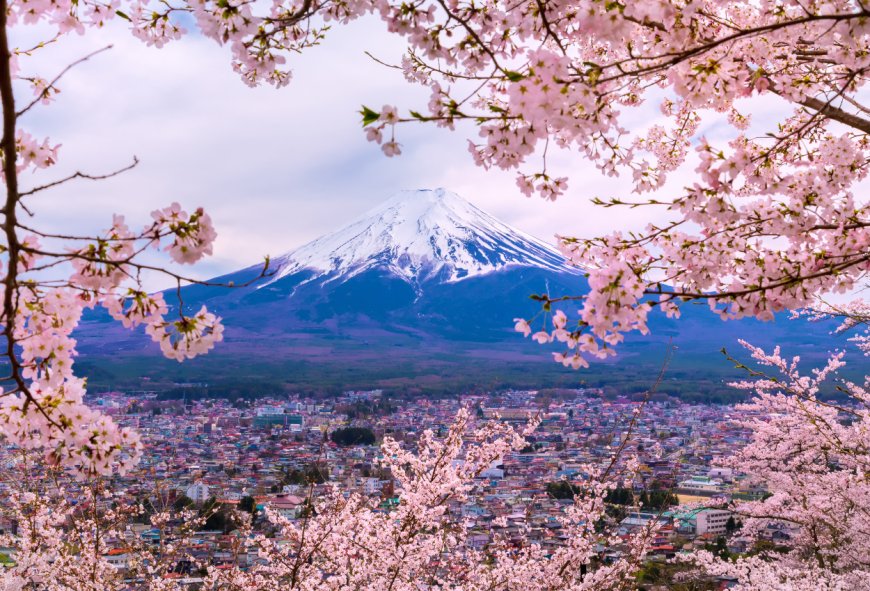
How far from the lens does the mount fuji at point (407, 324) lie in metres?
61.3

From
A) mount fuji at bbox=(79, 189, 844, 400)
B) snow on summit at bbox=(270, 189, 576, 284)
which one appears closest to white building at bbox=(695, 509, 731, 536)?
mount fuji at bbox=(79, 189, 844, 400)

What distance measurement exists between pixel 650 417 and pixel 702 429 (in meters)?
6.23

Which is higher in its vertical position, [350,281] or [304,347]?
[350,281]

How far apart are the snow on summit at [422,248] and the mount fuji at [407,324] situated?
0.25 meters

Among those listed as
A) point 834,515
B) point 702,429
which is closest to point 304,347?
point 702,429

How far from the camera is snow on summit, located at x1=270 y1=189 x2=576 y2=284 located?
105m

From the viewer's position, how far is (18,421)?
228 centimetres

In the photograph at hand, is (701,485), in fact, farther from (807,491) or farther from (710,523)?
(807,491)

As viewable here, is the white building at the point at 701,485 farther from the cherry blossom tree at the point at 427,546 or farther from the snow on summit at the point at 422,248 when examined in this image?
the snow on summit at the point at 422,248

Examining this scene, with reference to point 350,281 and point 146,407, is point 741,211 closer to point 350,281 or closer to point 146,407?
point 146,407

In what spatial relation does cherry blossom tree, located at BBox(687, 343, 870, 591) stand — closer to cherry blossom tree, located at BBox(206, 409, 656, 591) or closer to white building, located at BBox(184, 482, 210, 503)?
cherry blossom tree, located at BBox(206, 409, 656, 591)

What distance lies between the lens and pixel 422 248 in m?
112

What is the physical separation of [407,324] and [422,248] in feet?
75.7

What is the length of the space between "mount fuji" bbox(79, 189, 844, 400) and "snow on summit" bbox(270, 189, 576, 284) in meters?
0.25
